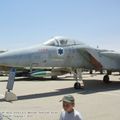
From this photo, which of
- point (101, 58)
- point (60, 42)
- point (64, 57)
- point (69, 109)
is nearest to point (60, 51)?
point (64, 57)

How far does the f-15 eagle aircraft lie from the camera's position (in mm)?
12008

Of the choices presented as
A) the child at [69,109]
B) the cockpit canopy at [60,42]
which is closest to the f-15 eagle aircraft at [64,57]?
the cockpit canopy at [60,42]

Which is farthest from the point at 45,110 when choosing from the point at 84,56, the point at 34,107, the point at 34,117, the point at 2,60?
the point at 84,56

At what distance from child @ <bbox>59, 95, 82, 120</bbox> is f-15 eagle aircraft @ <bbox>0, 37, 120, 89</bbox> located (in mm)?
8019

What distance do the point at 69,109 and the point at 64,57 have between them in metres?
10.2

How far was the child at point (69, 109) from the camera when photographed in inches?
148

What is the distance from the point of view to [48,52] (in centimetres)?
1317

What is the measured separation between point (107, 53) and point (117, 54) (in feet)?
2.79

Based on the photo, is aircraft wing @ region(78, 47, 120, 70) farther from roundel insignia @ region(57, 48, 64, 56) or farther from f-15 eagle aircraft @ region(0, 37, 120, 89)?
roundel insignia @ region(57, 48, 64, 56)

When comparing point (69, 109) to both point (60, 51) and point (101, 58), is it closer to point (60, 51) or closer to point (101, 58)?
point (60, 51)

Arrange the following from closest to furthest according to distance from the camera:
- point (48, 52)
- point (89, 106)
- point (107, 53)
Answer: point (89, 106) → point (48, 52) → point (107, 53)

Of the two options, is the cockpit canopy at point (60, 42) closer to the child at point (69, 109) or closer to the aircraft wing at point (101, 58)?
the aircraft wing at point (101, 58)

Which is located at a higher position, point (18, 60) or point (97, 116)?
point (18, 60)

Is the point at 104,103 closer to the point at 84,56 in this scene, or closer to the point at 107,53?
the point at 84,56
